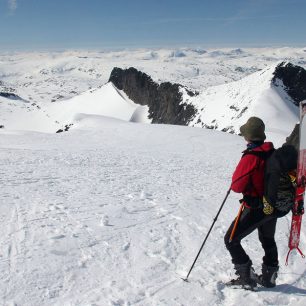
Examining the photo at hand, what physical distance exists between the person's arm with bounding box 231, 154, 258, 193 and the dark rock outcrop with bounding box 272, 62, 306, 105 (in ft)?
335

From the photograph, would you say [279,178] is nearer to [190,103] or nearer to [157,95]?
[190,103]

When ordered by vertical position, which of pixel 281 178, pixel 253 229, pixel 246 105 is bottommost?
pixel 246 105

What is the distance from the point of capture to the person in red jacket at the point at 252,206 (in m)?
6.06

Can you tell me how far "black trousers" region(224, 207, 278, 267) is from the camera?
20.9 feet

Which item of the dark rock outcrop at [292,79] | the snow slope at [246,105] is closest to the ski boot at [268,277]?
the snow slope at [246,105]

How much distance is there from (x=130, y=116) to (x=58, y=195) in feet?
404

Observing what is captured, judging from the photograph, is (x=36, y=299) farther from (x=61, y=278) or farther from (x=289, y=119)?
(x=289, y=119)

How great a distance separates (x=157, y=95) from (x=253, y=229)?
5225 inches

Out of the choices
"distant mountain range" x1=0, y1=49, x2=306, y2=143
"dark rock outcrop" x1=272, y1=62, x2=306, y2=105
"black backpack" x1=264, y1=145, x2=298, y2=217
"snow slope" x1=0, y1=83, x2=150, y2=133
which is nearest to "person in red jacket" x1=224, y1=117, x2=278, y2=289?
"black backpack" x1=264, y1=145, x2=298, y2=217

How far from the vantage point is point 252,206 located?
246 inches

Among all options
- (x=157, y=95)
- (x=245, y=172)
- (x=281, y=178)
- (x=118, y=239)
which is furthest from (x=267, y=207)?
(x=157, y=95)

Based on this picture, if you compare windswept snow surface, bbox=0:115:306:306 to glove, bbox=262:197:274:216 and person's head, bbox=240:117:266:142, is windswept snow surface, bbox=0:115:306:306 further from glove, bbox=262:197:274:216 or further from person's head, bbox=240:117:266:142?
person's head, bbox=240:117:266:142

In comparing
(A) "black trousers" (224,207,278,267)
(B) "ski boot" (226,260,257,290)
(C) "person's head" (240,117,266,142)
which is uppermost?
(C) "person's head" (240,117,266,142)

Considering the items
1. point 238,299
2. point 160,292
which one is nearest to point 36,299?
point 160,292
